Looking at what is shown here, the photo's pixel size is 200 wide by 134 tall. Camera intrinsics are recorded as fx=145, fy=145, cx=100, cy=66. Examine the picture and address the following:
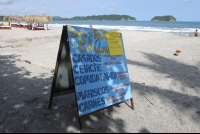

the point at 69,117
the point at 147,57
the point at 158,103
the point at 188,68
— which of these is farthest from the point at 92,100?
the point at 147,57

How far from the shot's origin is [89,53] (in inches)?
103

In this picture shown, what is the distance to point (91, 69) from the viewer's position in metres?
2.60

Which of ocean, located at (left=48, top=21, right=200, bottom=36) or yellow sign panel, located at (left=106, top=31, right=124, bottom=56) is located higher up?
ocean, located at (left=48, top=21, right=200, bottom=36)

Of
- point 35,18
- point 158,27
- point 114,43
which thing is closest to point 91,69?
point 114,43

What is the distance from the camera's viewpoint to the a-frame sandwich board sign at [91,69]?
94.6 inches

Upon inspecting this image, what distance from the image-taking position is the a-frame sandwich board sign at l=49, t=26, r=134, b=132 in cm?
240

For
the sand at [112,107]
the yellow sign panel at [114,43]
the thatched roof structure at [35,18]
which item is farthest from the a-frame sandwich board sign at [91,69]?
the thatched roof structure at [35,18]

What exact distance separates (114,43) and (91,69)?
842mm

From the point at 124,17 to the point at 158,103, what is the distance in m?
205

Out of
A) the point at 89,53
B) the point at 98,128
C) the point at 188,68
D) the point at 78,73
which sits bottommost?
the point at 98,128

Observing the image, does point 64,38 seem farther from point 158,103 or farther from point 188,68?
point 188,68

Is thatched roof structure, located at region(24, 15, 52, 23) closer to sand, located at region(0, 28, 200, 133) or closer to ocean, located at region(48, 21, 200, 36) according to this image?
ocean, located at region(48, 21, 200, 36)

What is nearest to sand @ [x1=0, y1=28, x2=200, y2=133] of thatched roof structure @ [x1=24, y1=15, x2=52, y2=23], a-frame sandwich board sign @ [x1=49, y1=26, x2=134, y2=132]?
a-frame sandwich board sign @ [x1=49, y1=26, x2=134, y2=132]

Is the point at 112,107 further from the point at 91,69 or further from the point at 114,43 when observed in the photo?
the point at 114,43
